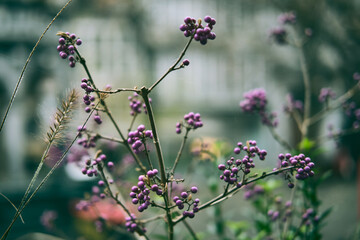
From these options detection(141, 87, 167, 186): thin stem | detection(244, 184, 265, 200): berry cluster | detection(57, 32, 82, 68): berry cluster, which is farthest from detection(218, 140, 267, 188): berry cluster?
detection(244, 184, 265, 200): berry cluster

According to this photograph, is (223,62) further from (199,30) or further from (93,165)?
(199,30)

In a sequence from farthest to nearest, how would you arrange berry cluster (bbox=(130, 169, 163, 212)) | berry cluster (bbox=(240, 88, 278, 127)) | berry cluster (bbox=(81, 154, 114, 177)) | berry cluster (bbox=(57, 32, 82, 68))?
berry cluster (bbox=(240, 88, 278, 127))
berry cluster (bbox=(81, 154, 114, 177))
berry cluster (bbox=(57, 32, 82, 68))
berry cluster (bbox=(130, 169, 163, 212))

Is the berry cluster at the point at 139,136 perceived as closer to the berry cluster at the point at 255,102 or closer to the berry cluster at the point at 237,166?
the berry cluster at the point at 237,166

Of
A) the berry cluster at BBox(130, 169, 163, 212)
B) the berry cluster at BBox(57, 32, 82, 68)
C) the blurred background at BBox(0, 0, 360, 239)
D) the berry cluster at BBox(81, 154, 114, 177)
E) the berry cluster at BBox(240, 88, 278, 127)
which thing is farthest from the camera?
the blurred background at BBox(0, 0, 360, 239)

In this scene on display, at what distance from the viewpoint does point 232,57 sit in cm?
2331

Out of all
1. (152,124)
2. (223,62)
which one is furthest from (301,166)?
(223,62)

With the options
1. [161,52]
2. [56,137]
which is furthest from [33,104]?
[56,137]

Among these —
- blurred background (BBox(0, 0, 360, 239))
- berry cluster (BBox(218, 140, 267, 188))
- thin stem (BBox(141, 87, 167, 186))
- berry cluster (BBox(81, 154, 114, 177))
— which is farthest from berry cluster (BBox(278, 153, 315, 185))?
blurred background (BBox(0, 0, 360, 239))

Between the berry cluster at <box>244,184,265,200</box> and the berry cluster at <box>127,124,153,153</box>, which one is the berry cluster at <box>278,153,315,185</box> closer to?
the berry cluster at <box>127,124,153,153</box>

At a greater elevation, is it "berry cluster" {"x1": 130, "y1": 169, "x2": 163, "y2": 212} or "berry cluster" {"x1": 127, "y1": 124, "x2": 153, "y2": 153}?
"berry cluster" {"x1": 127, "y1": 124, "x2": 153, "y2": 153}

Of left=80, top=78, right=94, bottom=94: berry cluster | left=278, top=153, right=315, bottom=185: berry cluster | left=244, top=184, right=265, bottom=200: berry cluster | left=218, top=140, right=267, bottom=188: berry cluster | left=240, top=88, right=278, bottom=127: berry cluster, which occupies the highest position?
left=240, top=88, right=278, bottom=127: berry cluster

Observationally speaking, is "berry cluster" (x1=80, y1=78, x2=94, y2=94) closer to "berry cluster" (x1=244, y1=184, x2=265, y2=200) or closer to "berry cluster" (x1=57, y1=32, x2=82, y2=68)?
"berry cluster" (x1=57, y1=32, x2=82, y2=68)

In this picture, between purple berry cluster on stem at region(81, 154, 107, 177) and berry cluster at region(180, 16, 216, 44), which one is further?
purple berry cluster on stem at region(81, 154, 107, 177)

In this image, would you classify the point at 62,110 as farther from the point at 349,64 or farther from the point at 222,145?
the point at 349,64
